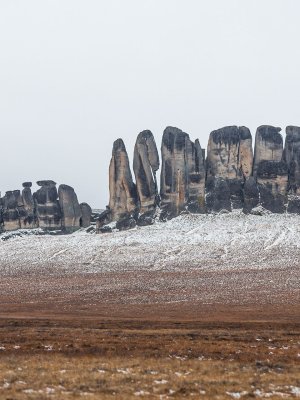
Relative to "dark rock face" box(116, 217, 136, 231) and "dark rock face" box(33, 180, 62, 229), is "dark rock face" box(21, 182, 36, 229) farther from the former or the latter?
"dark rock face" box(116, 217, 136, 231)

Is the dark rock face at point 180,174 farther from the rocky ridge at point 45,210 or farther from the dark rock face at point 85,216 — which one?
the rocky ridge at point 45,210

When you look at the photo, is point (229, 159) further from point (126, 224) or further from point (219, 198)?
point (126, 224)

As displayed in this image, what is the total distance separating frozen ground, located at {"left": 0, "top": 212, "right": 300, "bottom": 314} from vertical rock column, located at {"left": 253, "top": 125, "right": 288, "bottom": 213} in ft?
12.9

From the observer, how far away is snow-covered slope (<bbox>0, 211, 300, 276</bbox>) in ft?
209

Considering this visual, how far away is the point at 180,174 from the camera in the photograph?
Answer: 90.6m

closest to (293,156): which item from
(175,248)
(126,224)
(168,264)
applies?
(175,248)

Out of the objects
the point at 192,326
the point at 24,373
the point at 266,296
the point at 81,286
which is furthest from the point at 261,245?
the point at 24,373

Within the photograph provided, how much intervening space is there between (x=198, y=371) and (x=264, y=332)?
1028cm

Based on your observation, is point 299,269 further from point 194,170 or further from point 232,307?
point 194,170

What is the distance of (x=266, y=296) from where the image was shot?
45.7m

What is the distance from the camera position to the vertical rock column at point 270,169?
276ft

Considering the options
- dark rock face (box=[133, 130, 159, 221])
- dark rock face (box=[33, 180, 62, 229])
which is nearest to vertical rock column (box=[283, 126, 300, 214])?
dark rock face (box=[133, 130, 159, 221])

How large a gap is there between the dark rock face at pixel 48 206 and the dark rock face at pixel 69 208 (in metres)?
1.01

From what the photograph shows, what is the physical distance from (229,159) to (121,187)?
70.1 feet
